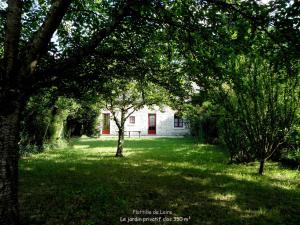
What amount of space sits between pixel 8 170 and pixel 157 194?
4350mm

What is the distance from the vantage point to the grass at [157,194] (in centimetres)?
630

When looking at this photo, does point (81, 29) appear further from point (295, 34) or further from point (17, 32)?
point (295, 34)

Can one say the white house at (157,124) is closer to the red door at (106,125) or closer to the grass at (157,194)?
the red door at (106,125)

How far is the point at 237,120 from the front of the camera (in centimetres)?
1203

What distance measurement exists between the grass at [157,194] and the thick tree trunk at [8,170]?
699 mm

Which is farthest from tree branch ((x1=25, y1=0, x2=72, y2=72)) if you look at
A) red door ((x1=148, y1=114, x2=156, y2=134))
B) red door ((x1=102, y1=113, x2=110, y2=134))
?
red door ((x1=102, y1=113, x2=110, y2=134))

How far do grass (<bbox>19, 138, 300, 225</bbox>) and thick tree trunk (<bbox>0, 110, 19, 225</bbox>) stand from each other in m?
0.70

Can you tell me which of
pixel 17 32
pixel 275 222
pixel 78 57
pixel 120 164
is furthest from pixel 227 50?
pixel 120 164

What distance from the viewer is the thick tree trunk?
5.11 meters

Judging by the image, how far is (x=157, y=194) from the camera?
8.15 metres

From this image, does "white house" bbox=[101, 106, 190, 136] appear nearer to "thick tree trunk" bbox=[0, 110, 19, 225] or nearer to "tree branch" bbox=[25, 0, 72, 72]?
"tree branch" bbox=[25, 0, 72, 72]

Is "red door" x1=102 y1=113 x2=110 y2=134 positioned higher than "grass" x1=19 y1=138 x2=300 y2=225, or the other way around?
"red door" x1=102 y1=113 x2=110 y2=134

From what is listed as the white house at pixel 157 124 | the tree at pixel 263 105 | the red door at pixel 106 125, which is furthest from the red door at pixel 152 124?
the tree at pixel 263 105

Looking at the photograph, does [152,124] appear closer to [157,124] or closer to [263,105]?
[157,124]
